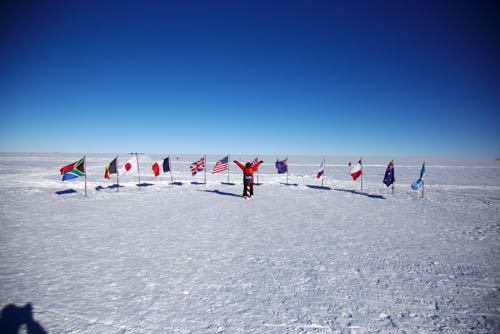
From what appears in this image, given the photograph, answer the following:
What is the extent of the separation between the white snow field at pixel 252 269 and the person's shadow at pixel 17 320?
0.30 ft

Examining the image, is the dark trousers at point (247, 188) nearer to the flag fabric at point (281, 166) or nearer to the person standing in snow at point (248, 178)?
the person standing in snow at point (248, 178)

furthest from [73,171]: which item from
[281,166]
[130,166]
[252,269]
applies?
[281,166]

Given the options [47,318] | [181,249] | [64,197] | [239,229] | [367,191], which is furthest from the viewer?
[367,191]

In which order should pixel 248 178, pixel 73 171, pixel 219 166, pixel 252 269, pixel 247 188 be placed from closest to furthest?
pixel 252 269
pixel 73 171
pixel 248 178
pixel 247 188
pixel 219 166

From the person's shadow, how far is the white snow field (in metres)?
0.09

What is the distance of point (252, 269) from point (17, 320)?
419cm

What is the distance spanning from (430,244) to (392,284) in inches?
135

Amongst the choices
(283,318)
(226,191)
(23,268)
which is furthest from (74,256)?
(226,191)

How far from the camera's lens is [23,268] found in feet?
18.4

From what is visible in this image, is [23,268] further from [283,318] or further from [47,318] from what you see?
[283,318]

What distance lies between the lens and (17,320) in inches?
153

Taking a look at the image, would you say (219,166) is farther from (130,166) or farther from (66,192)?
(66,192)

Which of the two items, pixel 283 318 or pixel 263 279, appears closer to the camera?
pixel 283 318

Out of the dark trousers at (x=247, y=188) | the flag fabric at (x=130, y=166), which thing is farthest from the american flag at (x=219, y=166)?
the flag fabric at (x=130, y=166)
